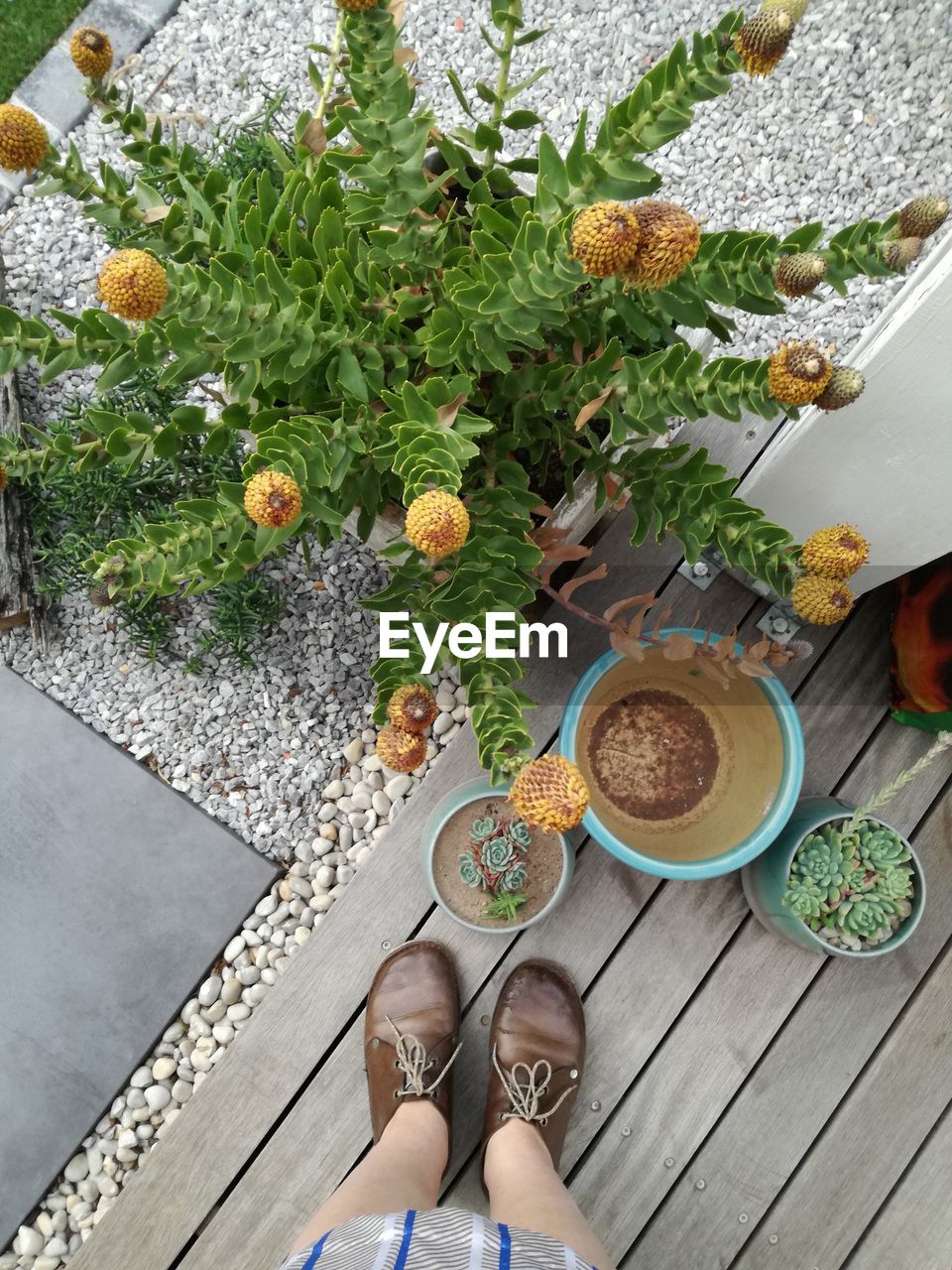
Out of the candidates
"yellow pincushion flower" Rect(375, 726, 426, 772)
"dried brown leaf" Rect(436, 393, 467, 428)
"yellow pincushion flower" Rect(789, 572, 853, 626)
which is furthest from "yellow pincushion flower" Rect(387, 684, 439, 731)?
"yellow pincushion flower" Rect(789, 572, 853, 626)

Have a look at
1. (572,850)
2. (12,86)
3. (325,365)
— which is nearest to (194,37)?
(12,86)

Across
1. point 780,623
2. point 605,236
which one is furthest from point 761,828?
point 605,236

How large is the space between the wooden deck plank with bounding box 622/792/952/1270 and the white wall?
65 centimetres

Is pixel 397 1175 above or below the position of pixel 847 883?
below

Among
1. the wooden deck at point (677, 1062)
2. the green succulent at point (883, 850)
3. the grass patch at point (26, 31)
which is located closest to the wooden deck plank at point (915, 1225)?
the wooden deck at point (677, 1062)

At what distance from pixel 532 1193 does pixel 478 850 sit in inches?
21.0

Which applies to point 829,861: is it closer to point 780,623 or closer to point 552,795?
point 780,623

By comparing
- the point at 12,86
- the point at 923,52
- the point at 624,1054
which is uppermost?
the point at 923,52

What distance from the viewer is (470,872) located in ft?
5.25

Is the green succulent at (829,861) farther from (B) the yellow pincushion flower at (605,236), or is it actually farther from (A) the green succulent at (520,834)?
(B) the yellow pincushion flower at (605,236)

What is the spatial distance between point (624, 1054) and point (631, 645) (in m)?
0.86

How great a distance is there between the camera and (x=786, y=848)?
5.00 ft

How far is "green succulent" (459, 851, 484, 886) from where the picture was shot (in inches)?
62.9

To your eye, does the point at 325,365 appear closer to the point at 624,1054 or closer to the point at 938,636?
the point at 938,636
